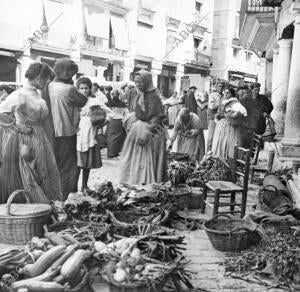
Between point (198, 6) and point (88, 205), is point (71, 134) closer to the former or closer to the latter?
point (88, 205)

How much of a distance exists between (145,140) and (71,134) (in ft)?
3.39

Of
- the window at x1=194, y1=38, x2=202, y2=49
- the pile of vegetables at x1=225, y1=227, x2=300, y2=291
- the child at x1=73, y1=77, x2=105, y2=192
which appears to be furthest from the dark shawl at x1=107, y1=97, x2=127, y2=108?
the window at x1=194, y1=38, x2=202, y2=49

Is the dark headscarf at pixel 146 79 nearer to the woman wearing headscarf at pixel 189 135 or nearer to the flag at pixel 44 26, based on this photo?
the woman wearing headscarf at pixel 189 135

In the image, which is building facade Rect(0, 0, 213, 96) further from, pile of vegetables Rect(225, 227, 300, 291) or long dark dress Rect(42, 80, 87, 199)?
pile of vegetables Rect(225, 227, 300, 291)

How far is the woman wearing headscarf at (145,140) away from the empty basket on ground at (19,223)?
84.1 inches

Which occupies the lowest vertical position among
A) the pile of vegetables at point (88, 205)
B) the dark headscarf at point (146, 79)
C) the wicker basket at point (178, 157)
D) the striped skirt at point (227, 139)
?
the pile of vegetables at point (88, 205)

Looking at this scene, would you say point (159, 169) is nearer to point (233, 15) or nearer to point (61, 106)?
point (61, 106)

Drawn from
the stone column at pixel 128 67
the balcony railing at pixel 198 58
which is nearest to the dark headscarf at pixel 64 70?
the stone column at pixel 128 67

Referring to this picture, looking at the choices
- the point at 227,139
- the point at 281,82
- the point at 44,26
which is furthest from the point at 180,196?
the point at 44,26

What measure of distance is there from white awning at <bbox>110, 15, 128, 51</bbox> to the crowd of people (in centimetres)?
1818

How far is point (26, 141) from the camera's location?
536cm

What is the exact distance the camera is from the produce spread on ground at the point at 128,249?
3502 millimetres

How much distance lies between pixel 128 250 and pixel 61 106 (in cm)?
264

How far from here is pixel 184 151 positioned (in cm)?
858
